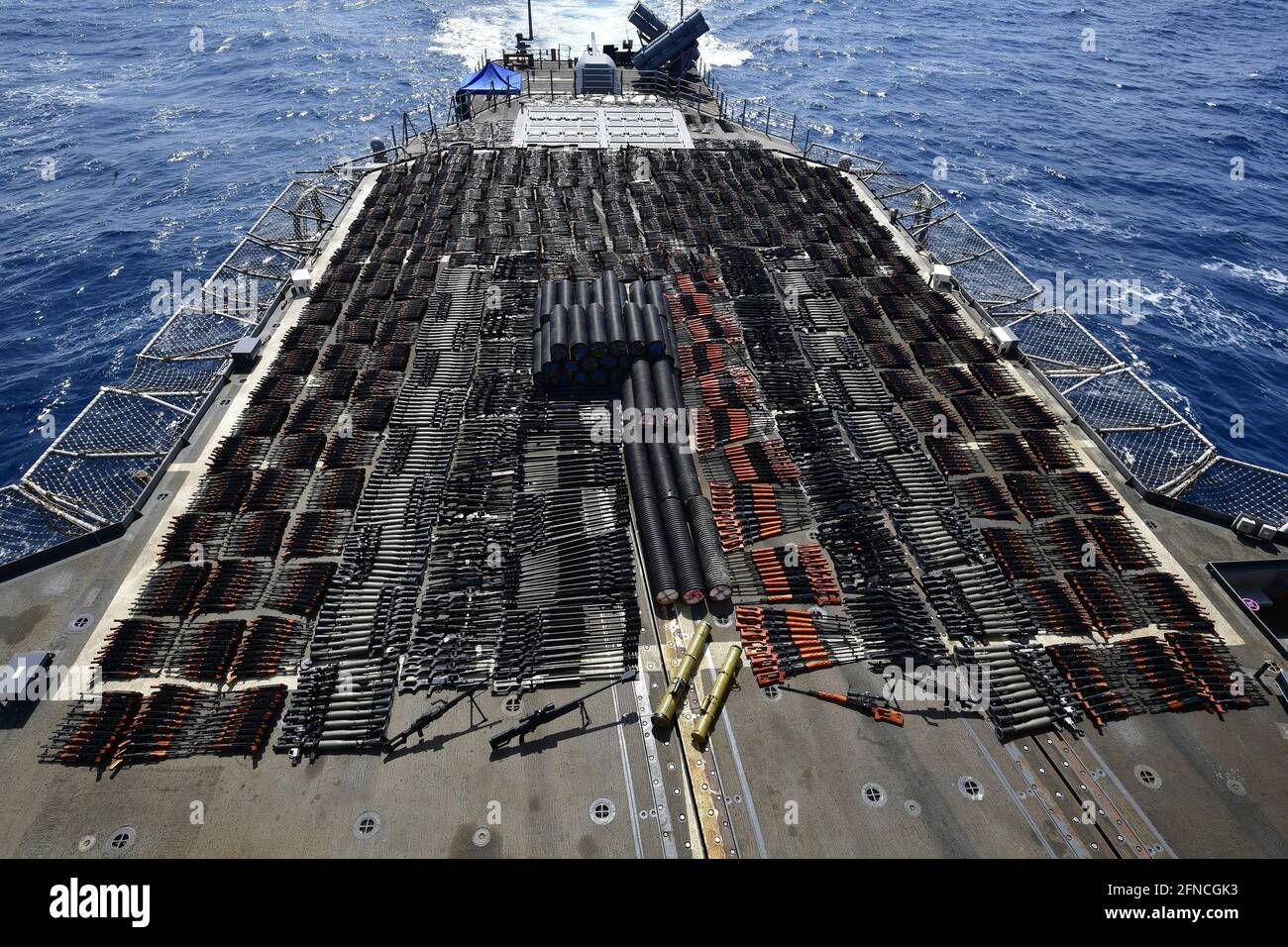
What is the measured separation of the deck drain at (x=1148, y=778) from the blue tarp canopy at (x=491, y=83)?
9882cm

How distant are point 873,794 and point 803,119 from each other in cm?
12816

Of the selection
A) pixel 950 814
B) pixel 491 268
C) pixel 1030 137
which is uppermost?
pixel 1030 137

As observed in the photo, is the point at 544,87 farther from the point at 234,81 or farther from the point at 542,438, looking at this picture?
the point at 234,81

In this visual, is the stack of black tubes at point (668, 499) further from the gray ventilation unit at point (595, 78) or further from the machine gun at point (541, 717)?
the gray ventilation unit at point (595, 78)

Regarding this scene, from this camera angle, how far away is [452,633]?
32406mm

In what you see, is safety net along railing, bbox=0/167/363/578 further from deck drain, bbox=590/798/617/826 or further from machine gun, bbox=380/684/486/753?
deck drain, bbox=590/798/617/826

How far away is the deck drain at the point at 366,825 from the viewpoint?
1008 inches

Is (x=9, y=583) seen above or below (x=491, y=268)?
below

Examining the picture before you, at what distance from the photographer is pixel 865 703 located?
1200 inches

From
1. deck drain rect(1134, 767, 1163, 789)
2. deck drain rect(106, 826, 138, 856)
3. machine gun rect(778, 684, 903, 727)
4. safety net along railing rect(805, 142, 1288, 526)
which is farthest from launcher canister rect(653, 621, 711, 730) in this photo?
safety net along railing rect(805, 142, 1288, 526)

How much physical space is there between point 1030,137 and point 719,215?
296 feet

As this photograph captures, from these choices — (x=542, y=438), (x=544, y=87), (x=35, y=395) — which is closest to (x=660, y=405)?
(x=542, y=438)

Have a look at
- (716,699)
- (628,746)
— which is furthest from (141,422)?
(716,699)

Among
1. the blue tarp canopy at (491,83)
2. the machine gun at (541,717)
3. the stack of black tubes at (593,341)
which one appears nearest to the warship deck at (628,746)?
the machine gun at (541,717)
